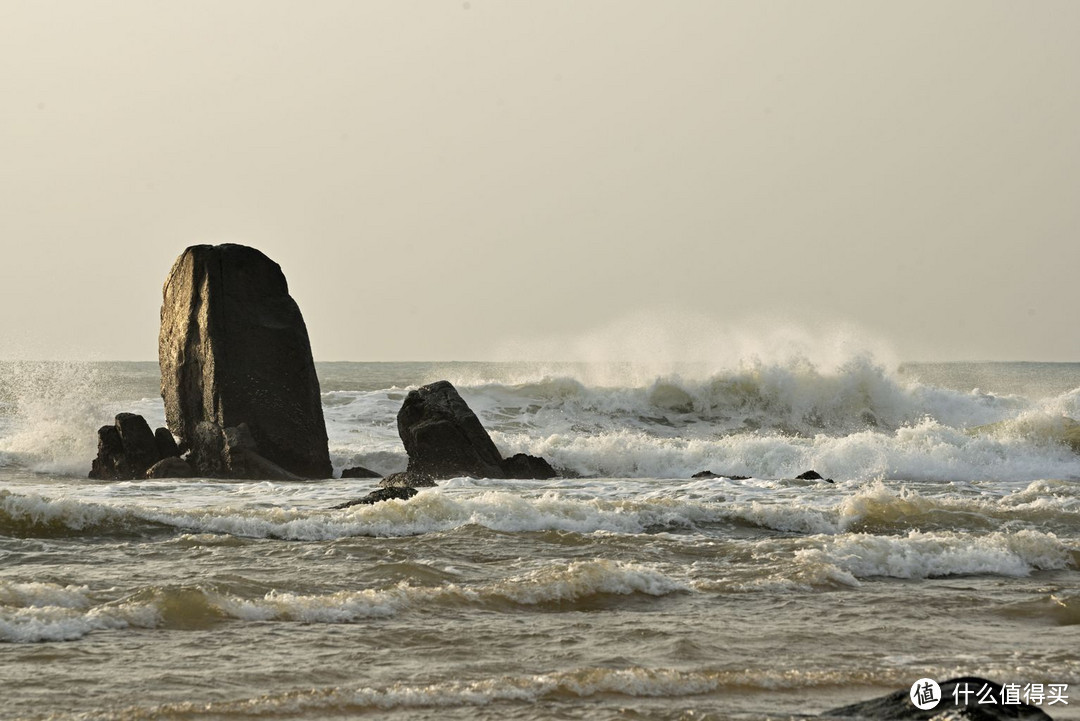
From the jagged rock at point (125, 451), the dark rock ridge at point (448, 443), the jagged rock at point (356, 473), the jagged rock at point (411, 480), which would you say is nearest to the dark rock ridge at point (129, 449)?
the jagged rock at point (125, 451)

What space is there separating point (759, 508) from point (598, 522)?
2.20 meters

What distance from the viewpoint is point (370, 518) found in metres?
12.2

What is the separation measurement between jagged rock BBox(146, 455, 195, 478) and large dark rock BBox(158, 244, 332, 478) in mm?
359

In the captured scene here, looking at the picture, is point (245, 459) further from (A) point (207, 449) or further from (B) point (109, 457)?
(B) point (109, 457)

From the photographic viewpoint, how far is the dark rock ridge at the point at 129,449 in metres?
19.1

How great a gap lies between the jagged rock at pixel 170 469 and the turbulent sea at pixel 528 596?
3.61 ft

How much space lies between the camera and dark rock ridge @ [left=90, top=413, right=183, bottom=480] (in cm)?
1908

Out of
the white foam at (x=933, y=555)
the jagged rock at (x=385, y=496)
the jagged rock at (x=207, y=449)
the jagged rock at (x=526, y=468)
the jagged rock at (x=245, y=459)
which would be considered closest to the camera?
the white foam at (x=933, y=555)

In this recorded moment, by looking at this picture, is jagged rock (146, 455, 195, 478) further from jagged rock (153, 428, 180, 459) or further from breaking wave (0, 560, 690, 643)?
breaking wave (0, 560, 690, 643)

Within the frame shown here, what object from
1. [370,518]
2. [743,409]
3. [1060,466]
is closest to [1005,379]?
[743,409]

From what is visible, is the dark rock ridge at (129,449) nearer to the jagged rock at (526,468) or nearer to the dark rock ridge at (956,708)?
the jagged rock at (526,468)

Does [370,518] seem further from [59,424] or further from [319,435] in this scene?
[59,424]

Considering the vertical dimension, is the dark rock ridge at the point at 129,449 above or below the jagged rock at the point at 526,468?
above

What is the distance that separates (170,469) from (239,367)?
2.10m
